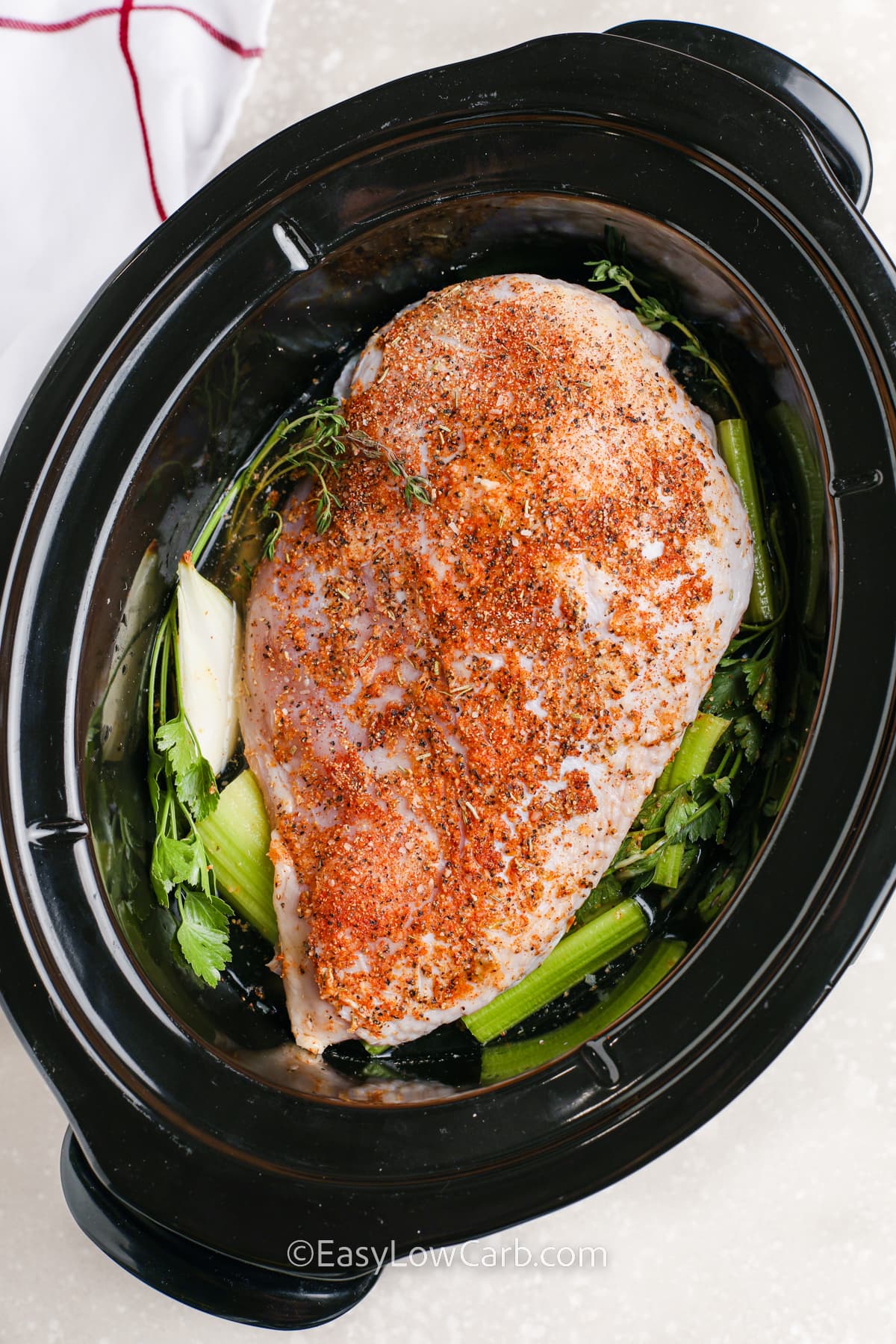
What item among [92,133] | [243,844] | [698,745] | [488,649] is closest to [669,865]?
[698,745]

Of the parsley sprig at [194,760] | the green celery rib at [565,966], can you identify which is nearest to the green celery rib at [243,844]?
the parsley sprig at [194,760]

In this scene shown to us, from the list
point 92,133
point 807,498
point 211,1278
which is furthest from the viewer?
point 92,133

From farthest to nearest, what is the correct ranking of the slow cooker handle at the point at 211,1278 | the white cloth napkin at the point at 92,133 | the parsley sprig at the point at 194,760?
the white cloth napkin at the point at 92,133 → the parsley sprig at the point at 194,760 → the slow cooker handle at the point at 211,1278

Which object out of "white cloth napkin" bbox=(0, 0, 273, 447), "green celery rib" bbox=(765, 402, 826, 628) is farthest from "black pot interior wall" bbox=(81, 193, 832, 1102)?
"white cloth napkin" bbox=(0, 0, 273, 447)

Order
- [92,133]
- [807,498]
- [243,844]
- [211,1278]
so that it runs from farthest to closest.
Result: 1. [92,133]
2. [243,844]
3. [807,498]
4. [211,1278]

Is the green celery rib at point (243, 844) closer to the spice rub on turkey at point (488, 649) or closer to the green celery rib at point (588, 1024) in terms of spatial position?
the spice rub on turkey at point (488, 649)

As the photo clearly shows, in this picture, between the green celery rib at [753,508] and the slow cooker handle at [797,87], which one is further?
the green celery rib at [753,508]

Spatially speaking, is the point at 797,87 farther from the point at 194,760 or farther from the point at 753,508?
the point at 194,760
